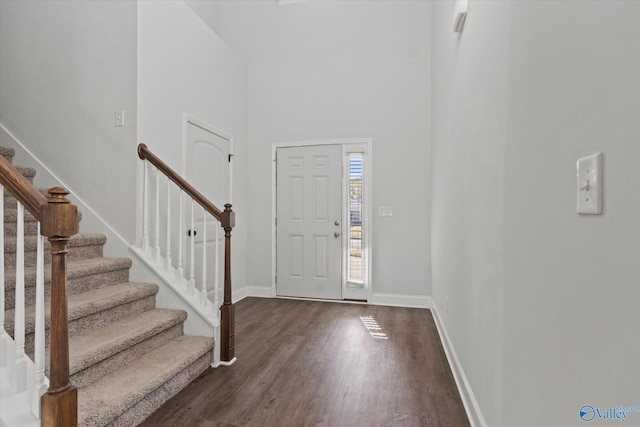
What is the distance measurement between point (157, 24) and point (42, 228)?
2346 millimetres

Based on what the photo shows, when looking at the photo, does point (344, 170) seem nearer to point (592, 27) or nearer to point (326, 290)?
point (326, 290)

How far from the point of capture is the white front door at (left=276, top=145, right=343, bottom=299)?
4352mm

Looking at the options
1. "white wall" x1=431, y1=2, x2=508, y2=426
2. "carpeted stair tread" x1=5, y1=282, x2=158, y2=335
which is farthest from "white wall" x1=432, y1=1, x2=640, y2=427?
"carpeted stair tread" x1=5, y1=282, x2=158, y2=335

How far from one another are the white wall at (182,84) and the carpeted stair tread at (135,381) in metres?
1.62

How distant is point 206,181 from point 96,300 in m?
1.83

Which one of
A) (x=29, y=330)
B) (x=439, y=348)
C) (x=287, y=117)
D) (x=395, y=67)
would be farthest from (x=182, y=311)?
(x=395, y=67)

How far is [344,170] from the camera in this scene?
4.33 metres

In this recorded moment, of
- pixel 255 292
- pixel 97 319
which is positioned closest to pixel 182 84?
pixel 97 319

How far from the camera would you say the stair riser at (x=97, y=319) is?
1.72 metres

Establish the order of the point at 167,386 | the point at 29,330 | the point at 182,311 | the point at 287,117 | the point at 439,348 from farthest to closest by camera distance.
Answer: the point at 287,117
the point at 439,348
the point at 182,311
the point at 167,386
the point at 29,330

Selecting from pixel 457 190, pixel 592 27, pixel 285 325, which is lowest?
pixel 285 325

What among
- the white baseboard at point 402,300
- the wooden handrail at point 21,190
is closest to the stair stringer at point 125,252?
the wooden handrail at point 21,190

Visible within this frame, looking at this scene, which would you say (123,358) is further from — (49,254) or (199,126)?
(199,126)

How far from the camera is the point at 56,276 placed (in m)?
1.31
